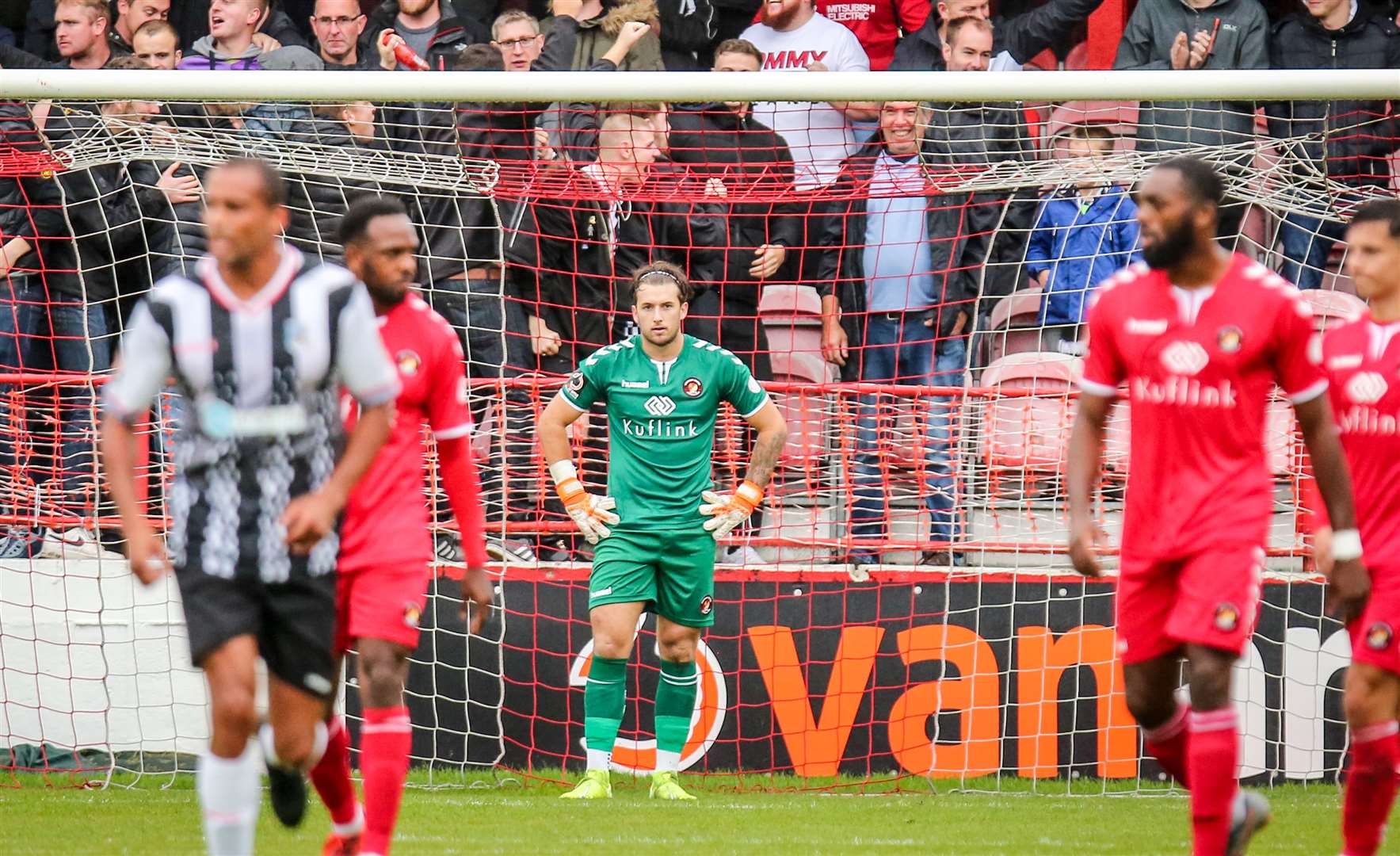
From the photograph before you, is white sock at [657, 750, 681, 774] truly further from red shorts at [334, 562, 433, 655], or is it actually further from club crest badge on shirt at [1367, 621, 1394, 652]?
club crest badge on shirt at [1367, 621, 1394, 652]

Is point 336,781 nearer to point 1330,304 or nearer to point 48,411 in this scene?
point 48,411

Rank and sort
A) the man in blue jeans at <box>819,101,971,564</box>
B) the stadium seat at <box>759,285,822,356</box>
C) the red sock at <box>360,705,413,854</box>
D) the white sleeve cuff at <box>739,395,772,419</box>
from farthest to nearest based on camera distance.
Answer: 1. the stadium seat at <box>759,285,822,356</box>
2. the man in blue jeans at <box>819,101,971,564</box>
3. the white sleeve cuff at <box>739,395,772,419</box>
4. the red sock at <box>360,705,413,854</box>

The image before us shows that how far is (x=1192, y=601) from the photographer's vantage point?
16.6 ft

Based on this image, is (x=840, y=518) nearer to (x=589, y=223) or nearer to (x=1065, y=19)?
Result: (x=589, y=223)

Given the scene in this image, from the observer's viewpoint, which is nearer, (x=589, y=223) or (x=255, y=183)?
(x=255, y=183)

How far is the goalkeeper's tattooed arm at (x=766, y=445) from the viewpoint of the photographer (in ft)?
26.9

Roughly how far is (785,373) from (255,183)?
245 inches

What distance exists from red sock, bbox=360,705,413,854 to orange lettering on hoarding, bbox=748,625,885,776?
361 centimetres

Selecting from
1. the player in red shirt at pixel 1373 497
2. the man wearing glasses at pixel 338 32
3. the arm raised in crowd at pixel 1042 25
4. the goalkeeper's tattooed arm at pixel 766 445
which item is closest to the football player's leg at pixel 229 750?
the player in red shirt at pixel 1373 497

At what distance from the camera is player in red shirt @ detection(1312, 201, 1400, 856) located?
5512 millimetres

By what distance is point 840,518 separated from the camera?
9.53 meters

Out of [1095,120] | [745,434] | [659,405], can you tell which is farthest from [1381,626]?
[745,434]

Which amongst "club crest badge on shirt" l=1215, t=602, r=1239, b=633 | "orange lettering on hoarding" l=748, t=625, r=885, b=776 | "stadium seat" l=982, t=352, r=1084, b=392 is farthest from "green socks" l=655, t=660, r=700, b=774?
"club crest badge on shirt" l=1215, t=602, r=1239, b=633

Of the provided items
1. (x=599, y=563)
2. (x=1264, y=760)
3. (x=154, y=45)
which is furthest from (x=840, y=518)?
(x=154, y=45)
